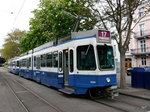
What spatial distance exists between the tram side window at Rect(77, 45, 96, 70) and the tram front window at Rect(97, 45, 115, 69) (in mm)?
342

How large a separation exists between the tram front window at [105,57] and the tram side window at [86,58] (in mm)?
342

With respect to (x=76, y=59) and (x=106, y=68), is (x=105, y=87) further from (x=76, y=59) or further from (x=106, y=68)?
(x=76, y=59)

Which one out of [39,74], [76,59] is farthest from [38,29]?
[76,59]

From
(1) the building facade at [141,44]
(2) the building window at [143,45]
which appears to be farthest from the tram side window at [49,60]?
(2) the building window at [143,45]

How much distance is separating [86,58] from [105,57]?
37.0 inches

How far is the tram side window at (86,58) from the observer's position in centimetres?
962

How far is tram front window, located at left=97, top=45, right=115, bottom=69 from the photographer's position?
9.65 metres

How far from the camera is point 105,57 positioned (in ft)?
32.2

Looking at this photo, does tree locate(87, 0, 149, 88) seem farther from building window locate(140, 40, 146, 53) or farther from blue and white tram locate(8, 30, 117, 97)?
building window locate(140, 40, 146, 53)

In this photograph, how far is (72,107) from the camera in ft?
27.1

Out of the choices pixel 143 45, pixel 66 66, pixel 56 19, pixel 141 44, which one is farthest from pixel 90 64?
pixel 141 44

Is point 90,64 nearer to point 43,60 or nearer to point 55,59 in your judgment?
point 55,59

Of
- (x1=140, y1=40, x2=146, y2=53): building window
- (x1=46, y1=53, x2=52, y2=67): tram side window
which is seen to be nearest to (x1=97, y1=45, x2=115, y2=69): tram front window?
(x1=46, y1=53, x2=52, y2=67): tram side window

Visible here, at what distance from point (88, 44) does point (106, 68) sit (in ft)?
4.79
